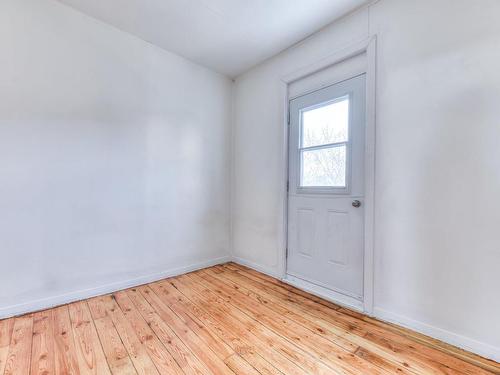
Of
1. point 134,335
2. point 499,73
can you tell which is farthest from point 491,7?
point 134,335

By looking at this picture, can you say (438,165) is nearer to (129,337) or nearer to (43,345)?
(129,337)

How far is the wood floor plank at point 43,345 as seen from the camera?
56.1 inches

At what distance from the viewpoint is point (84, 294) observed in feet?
7.51

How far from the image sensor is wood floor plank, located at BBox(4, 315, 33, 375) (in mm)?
1418

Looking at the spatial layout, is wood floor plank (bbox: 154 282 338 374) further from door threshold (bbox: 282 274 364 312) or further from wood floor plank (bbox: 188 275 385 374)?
door threshold (bbox: 282 274 364 312)

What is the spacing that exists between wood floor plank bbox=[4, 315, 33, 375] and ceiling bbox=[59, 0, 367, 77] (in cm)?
281

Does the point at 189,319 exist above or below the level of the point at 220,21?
below

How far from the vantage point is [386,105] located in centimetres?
198

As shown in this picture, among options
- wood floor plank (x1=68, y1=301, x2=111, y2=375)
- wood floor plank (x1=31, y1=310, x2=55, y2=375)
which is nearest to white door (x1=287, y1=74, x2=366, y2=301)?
wood floor plank (x1=68, y1=301, x2=111, y2=375)

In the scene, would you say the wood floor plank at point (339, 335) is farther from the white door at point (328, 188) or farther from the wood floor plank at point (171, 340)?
the wood floor plank at point (171, 340)

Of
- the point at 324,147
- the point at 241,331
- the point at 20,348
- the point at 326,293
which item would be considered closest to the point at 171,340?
the point at 241,331

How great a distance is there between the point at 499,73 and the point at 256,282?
2.71 m

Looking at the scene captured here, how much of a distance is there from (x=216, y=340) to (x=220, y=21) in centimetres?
286

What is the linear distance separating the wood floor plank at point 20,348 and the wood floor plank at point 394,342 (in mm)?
2000
